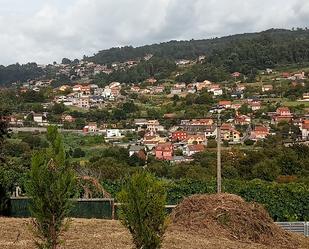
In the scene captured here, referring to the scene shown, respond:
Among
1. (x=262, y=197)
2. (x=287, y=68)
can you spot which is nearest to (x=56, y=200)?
(x=262, y=197)

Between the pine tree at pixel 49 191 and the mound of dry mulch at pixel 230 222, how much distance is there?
17.7 ft

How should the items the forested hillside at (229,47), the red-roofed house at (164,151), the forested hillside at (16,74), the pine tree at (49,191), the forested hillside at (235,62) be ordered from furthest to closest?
the forested hillside at (16,74) → the forested hillside at (229,47) → the forested hillside at (235,62) → the red-roofed house at (164,151) → the pine tree at (49,191)

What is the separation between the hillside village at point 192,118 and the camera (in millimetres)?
52000

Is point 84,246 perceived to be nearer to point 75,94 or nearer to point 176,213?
point 176,213

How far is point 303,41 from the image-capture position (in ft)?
348

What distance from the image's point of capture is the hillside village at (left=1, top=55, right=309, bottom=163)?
5200 centimetres

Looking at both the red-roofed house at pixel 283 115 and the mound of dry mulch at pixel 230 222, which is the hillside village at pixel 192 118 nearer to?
the red-roofed house at pixel 283 115

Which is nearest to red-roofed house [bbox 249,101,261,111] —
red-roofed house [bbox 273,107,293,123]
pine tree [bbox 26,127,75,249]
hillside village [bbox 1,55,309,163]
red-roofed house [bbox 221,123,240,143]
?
hillside village [bbox 1,55,309,163]

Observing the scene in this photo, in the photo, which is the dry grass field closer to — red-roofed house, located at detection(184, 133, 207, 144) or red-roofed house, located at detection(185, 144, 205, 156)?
red-roofed house, located at detection(185, 144, 205, 156)

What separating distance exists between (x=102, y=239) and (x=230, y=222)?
3.29m

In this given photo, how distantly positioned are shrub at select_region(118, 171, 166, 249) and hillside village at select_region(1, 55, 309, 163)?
29.6m

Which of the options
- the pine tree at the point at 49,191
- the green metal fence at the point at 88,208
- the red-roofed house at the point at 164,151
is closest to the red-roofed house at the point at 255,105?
the red-roofed house at the point at 164,151

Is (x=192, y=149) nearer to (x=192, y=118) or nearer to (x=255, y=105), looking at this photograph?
(x=192, y=118)

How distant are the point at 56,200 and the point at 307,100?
68077 mm
